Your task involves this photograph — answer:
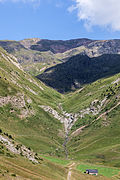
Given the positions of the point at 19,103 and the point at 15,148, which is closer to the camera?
the point at 15,148

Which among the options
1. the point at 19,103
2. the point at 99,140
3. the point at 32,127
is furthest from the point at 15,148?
the point at 19,103

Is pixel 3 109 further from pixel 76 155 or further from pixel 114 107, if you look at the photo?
pixel 114 107

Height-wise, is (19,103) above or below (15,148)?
above

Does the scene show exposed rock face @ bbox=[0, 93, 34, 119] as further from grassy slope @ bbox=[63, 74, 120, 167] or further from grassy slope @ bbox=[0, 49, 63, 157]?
grassy slope @ bbox=[63, 74, 120, 167]

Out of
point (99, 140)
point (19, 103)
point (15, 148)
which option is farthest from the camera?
point (19, 103)

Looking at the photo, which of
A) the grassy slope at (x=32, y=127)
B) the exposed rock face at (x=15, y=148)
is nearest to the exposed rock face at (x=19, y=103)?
the grassy slope at (x=32, y=127)

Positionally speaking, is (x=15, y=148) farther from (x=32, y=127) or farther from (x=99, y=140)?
(x=32, y=127)

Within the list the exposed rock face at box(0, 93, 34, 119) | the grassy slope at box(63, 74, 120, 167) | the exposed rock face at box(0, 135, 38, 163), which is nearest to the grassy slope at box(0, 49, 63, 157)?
the exposed rock face at box(0, 93, 34, 119)

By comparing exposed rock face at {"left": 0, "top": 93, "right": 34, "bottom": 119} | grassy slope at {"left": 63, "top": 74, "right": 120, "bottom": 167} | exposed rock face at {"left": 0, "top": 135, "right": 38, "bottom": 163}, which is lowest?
exposed rock face at {"left": 0, "top": 135, "right": 38, "bottom": 163}

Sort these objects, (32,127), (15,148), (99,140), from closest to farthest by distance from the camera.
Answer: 1. (15,148)
2. (99,140)
3. (32,127)

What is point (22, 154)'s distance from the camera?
6375 centimetres

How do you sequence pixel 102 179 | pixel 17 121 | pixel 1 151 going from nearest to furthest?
pixel 1 151, pixel 102 179, pixel 17 121

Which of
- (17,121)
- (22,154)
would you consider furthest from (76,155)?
(22,154)

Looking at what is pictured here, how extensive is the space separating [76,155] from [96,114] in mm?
77668
